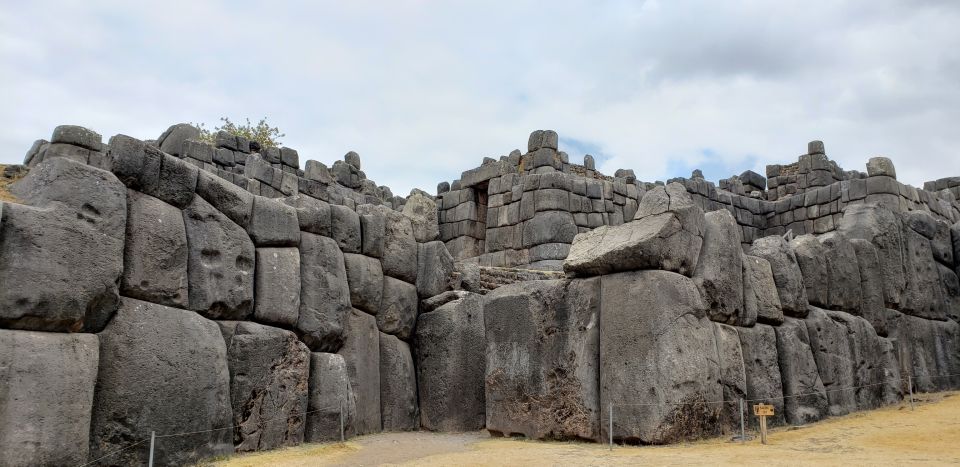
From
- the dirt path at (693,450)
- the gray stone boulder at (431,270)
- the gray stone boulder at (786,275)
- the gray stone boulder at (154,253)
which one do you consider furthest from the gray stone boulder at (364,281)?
the gray stone boulder at (786,275)

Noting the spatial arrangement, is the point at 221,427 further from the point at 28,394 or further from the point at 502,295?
the point at 502,295

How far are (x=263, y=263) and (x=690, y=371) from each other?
5.51m

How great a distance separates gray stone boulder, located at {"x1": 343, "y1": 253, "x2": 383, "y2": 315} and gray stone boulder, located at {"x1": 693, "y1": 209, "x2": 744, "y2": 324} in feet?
15.4

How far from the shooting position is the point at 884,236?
49.6 feet

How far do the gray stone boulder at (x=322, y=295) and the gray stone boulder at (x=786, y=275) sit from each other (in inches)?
260

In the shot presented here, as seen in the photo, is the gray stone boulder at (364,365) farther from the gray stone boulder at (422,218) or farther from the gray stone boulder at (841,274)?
the gray stone boulder at (841,274)

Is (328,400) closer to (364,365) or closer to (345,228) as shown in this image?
(364,365)

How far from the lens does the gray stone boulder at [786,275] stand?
40.4ft

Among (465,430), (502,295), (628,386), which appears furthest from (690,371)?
(465,430)

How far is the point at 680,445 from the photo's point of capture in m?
9.18

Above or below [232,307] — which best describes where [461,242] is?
above

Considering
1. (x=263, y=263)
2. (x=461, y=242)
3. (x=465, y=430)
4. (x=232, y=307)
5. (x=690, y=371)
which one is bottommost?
(x=465, y=430)

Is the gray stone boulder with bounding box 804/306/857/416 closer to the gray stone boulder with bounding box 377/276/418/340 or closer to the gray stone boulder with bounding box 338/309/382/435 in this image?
the gray stone boulder with bounding box 377/276/418/340

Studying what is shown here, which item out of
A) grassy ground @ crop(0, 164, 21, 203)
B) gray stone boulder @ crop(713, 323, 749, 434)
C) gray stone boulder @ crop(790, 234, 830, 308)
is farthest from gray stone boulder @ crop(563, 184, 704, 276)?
grassy ground @ crop(0, 164, 21, 203)
